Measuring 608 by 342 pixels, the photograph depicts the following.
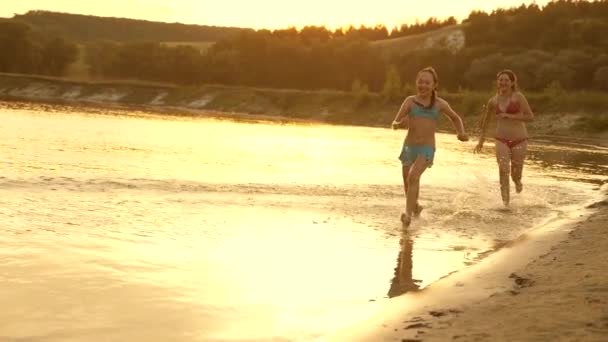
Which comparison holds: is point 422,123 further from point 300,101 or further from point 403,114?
point 300,101

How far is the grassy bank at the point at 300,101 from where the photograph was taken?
51.6 meters

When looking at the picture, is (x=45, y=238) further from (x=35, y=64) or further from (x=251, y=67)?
(x=35, y=64)

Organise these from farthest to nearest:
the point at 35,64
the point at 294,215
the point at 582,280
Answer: the point at 35,64 < the point at 294,215 < the point at 582,280

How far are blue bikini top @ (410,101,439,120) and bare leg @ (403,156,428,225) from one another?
0.56m

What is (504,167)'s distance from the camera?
461 inches

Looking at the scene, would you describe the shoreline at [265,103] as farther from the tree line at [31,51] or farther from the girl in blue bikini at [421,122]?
the girl in blue bikini at [421,122]

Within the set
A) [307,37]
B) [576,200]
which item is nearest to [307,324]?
[576,200]

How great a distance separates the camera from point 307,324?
454 cm

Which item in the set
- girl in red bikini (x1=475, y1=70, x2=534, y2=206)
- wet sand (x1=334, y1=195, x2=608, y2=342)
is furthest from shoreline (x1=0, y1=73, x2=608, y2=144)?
wet sand (x1=334, y1=195, x2=608, y2=342)

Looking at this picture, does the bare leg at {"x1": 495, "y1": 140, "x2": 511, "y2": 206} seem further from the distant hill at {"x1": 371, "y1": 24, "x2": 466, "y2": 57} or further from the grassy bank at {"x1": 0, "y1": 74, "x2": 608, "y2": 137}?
the distant hill at {"x1": 371, "y1": 24, "x2": 466, "y2": 57}

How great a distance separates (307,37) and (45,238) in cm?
11684

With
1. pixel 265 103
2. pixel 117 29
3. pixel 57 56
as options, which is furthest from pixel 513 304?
pixel 117 29

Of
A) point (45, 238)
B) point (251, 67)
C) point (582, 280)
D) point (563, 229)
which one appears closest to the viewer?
point (582, 280)

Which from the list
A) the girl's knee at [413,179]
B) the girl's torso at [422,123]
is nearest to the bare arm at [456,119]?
the girl's torso at [422,123]
